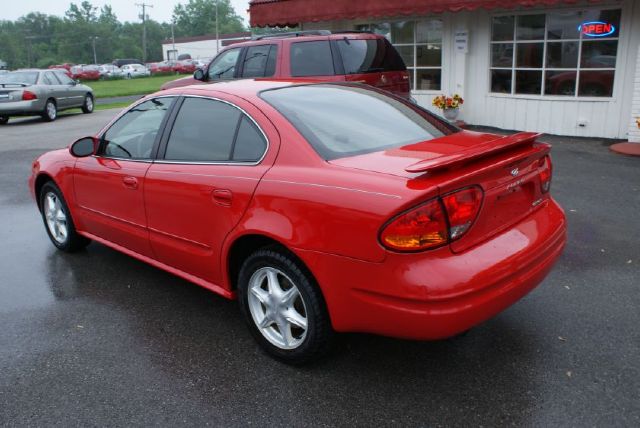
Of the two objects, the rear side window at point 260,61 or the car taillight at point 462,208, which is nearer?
the car taillight at point 462,208

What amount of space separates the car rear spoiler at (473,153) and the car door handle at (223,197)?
43.4 inches

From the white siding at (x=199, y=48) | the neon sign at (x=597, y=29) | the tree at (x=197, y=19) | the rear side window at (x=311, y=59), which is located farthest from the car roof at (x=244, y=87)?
the tree at (x=197, y=19)

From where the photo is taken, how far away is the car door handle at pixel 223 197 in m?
3.45

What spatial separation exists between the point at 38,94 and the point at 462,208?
16.9 meters

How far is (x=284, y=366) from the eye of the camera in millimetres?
3404

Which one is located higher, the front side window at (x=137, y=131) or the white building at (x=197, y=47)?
the white building at (x=197, y=47)

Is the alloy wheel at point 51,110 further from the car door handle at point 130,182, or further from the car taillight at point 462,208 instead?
the car taillight at point 462,208

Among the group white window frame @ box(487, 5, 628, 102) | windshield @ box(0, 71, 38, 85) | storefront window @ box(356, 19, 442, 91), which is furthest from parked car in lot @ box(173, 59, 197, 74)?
white window frame @ box(487, 5, 628, 102)

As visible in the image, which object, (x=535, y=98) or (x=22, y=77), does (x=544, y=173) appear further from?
(x=22, y=77)

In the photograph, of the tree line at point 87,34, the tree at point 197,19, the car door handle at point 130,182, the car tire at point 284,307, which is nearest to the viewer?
the car tire at point 284,307

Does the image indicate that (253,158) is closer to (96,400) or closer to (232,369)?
(232,369)

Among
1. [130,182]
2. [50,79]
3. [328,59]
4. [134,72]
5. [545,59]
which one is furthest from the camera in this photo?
[134,72]

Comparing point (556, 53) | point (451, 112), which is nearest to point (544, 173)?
point (556, 53)

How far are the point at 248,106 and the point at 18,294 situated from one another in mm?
2475
